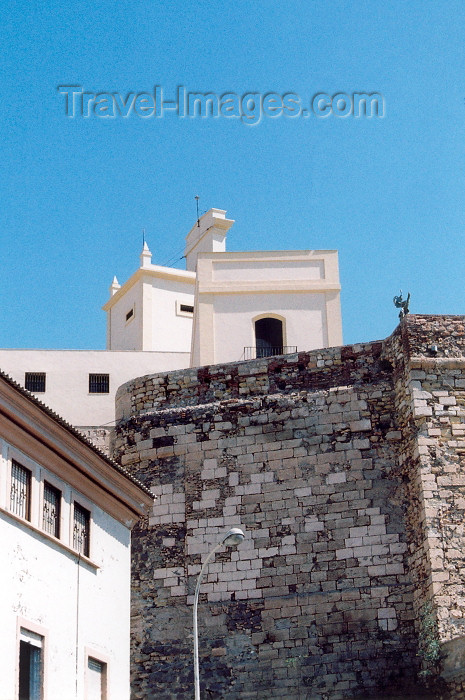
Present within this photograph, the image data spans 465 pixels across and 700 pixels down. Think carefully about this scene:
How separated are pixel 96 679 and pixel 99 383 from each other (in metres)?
20.2

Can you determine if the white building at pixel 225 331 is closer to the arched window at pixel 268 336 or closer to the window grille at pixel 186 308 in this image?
the arched window at pixel 268 336

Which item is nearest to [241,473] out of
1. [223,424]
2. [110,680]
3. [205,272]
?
[223,424]

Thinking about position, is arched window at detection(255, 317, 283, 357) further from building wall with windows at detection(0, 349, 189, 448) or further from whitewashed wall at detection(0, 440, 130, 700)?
whitewashed wall at detection(0, 440, 130, 700)

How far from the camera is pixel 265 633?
76.5 ft

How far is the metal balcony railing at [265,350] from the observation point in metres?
33.8

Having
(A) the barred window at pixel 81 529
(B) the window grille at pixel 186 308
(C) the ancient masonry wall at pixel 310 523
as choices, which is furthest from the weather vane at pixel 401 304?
(B) the window grille at pixel 186 308

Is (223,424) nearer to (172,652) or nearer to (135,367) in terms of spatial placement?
(172,652)

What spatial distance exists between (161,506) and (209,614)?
244cm

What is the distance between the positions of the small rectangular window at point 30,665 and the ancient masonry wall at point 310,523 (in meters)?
8.64

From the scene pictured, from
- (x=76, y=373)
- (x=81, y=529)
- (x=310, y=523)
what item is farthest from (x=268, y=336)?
(x=81, y=529)

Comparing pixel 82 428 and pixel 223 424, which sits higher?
pixel 82 428

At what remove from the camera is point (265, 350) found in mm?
34188

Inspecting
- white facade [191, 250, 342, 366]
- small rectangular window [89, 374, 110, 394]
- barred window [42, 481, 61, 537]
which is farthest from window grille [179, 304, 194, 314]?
barred window [42, 481, 61, 537]

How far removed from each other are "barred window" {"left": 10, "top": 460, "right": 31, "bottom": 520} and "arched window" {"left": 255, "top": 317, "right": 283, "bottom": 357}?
18.6 metres
